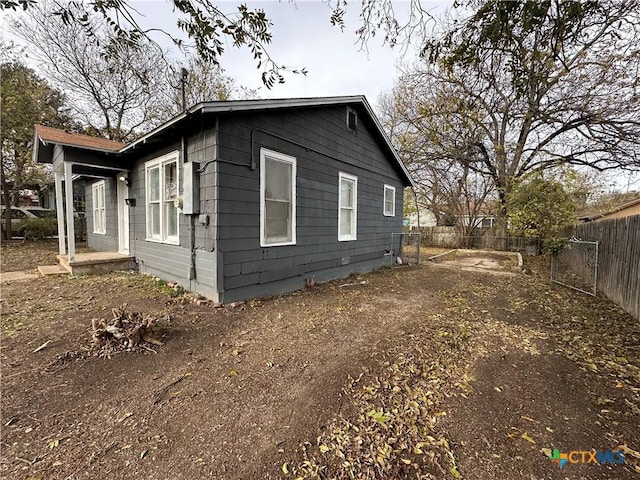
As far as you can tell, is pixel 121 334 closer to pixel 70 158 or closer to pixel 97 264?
pixel 97 264

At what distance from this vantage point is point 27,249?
10.7 meters

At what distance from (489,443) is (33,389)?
350cm

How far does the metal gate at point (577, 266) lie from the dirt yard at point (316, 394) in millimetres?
2111

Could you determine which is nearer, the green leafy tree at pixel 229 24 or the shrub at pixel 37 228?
the green leafy tree at pixel 229 24

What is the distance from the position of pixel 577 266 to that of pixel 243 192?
8.59 meters

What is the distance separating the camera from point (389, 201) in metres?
9.62

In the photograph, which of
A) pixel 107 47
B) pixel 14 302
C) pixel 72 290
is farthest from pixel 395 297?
pixel 14 302

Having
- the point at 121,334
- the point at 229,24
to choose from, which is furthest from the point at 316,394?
the point at 229,24

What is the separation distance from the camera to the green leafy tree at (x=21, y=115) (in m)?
10.6

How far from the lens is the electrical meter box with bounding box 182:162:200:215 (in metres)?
4.54

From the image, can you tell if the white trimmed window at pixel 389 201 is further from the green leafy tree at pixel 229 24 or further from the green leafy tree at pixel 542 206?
the green leafy tree at pixel 229 24

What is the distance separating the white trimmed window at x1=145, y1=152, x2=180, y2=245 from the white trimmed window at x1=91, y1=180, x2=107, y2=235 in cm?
401

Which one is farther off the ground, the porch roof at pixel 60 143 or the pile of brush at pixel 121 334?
the porch roof at pixel 60 143

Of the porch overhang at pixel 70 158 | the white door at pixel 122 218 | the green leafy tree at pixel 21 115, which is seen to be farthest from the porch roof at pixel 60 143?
the green leafy tree at pixel 21 115
